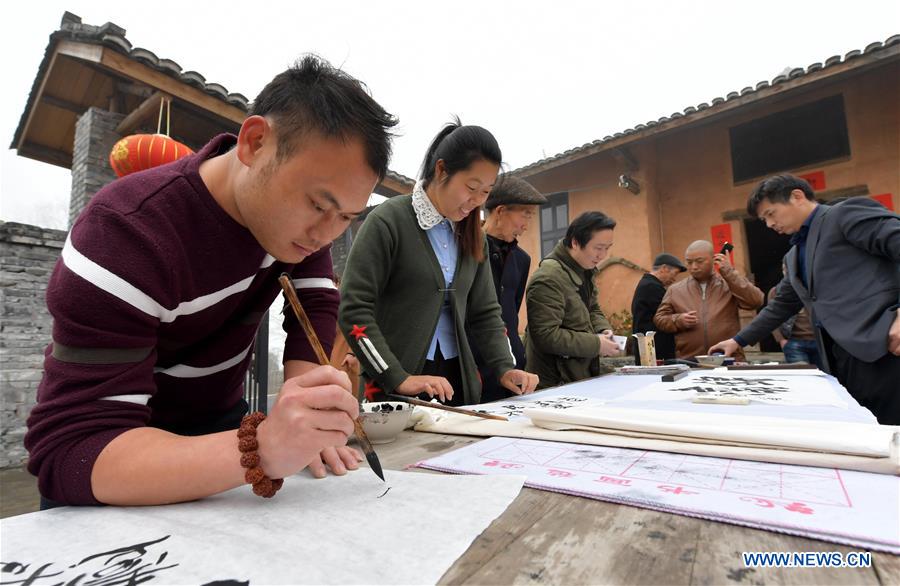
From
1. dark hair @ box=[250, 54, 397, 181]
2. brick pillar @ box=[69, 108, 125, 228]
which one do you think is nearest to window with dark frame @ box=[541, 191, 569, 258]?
brick pillar @ box=[69, 108, 125, 228]

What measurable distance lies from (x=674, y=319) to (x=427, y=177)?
2.56 m

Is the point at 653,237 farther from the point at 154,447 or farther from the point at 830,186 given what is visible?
the point at 154,447

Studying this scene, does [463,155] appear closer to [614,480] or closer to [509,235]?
[509,235]

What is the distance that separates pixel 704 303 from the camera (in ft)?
11.8

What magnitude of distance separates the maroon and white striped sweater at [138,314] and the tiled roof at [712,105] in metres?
5.85

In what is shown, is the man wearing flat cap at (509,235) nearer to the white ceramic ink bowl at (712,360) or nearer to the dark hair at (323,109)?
the white ceramic ink bowl at (712,360)

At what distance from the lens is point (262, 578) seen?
446mm

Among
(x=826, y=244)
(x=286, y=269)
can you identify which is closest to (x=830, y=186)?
(x=826, y=244)

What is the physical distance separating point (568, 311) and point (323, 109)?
214 cm

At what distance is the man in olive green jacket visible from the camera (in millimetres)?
2539

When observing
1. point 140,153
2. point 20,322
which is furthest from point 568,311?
point 20,322

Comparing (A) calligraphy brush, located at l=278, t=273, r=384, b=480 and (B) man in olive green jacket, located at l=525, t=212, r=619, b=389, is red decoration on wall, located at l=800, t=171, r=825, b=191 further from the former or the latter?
A: (A) calligraphy brush, located at l=278, t=273, r=384, b=480

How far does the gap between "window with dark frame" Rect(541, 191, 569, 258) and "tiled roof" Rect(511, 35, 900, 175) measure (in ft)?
2.77

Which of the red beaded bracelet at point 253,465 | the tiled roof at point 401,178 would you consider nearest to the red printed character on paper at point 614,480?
the red beaded bracelet at point 253,465
